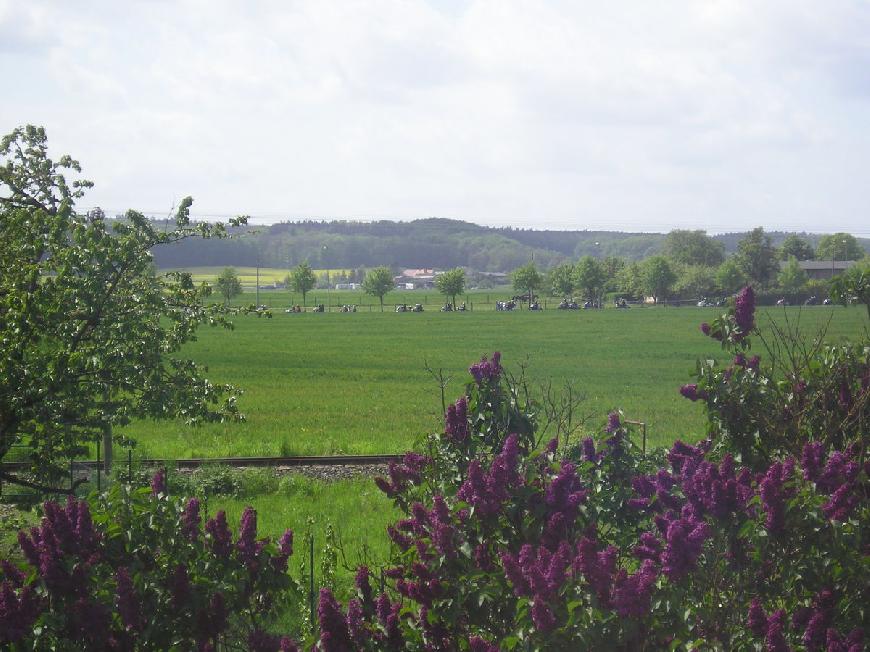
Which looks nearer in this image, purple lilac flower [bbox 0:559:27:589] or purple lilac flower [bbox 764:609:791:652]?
purple lilac flower [bbox 764:609:791:652]

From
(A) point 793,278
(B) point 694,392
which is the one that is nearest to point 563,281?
(A) point 793,278

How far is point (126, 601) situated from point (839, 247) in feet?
515

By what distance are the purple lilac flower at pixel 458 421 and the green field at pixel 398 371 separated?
4.35 ft

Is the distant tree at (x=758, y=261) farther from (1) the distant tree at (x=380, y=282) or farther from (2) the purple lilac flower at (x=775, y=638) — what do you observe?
(2) the purple lilac flower at (x=775, y=638)

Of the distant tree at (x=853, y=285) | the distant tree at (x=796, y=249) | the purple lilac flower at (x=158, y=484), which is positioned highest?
the distant tree at (x=796, y=249)

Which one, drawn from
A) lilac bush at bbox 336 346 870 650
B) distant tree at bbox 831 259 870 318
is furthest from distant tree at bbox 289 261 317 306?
lilac bush at bbox 336 346 870 650

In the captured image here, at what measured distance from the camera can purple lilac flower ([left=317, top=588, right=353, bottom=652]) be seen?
398cm

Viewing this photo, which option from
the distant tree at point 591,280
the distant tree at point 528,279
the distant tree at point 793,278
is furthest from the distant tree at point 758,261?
the distant tree at point 528,279


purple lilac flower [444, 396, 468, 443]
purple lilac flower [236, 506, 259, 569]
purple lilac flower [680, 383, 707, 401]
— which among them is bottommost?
purple lilac flower [236, 506, 259, 569]

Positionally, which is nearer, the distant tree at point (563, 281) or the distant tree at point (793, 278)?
the distant tree at point (793, 278)

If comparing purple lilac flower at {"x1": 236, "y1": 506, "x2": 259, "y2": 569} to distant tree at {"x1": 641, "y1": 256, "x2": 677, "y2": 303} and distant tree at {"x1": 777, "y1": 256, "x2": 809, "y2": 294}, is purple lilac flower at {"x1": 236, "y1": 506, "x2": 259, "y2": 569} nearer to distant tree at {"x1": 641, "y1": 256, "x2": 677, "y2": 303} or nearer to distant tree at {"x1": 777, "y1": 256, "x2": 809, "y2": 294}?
distant tree at {"x1": 777, "y1": 256, "x2": 809, "y2": 294}

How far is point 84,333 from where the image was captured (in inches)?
348

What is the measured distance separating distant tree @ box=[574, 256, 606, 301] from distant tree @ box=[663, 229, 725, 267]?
27075 millimetres

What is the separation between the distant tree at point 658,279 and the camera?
10894 cm
